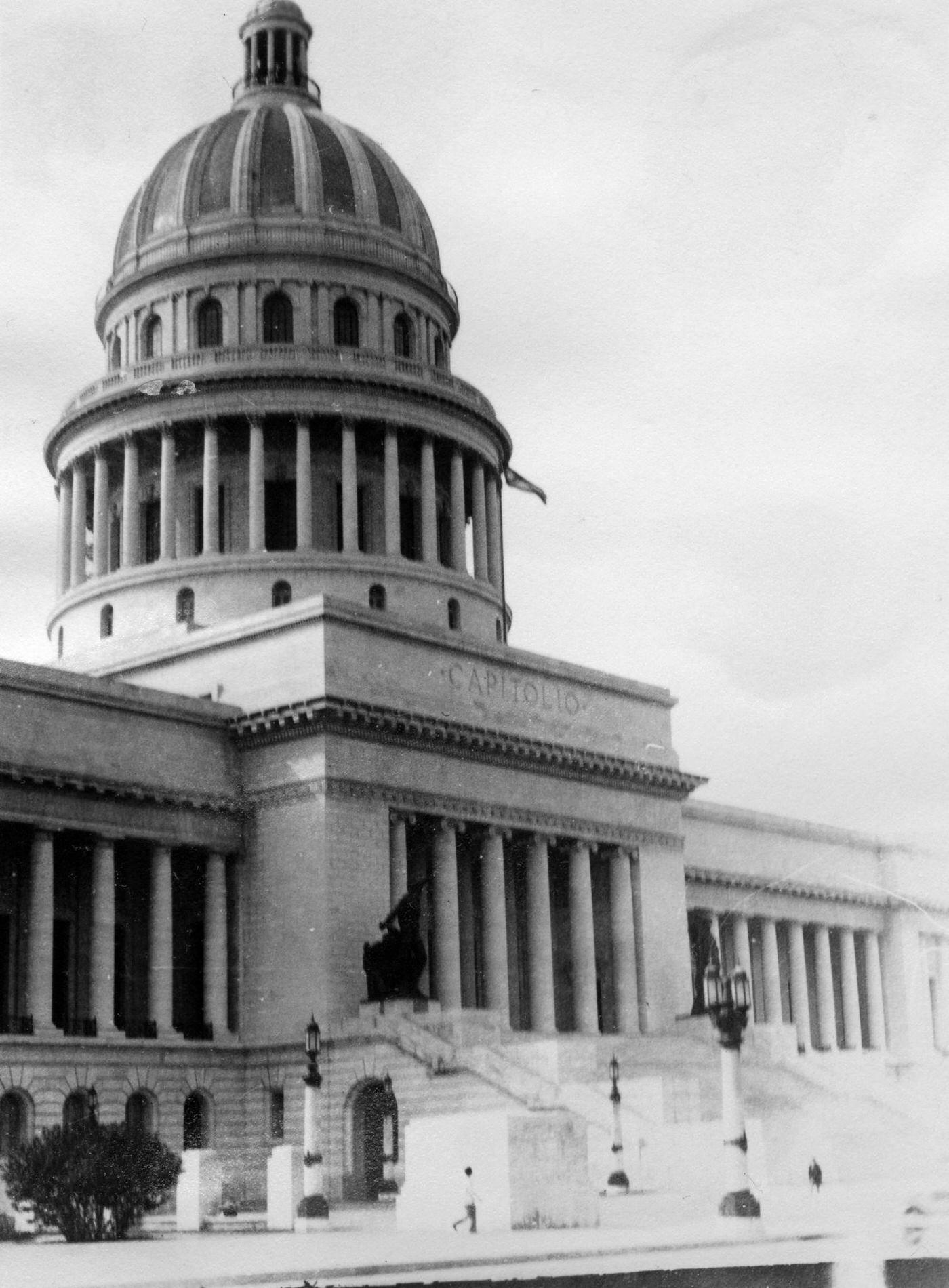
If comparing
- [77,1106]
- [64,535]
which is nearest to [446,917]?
[77,1106]

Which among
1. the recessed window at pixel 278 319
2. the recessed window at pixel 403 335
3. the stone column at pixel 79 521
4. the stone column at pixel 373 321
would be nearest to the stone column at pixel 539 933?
the stone column at pixel 79 521

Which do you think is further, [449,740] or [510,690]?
[510,690]

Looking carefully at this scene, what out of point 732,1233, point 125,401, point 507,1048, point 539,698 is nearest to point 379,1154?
point 507,1048

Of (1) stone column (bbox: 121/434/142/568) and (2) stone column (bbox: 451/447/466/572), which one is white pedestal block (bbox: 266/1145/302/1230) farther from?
(2) stone column (bbox: 451/447/466/572)

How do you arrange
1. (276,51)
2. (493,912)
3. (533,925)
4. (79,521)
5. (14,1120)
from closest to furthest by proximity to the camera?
(14,1120) → (493,912) → (533,925) → (79,521) → (276,51)

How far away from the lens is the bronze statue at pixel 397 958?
5525 centimetres

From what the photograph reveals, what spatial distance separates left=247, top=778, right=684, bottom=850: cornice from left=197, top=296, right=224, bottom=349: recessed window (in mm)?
23300

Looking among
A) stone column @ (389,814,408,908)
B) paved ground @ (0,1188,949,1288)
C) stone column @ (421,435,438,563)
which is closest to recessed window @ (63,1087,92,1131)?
stone column @ (389,814,408,908)

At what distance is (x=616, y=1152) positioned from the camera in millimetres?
47594

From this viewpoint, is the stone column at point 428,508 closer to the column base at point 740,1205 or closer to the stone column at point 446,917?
the stone column at point 446,917

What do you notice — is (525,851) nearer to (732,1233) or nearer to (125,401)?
(125,401)

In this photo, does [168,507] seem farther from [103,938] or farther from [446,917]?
[103,938]

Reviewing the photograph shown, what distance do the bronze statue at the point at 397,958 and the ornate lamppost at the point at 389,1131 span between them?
2935 mm

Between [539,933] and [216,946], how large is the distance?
11.5 metres
